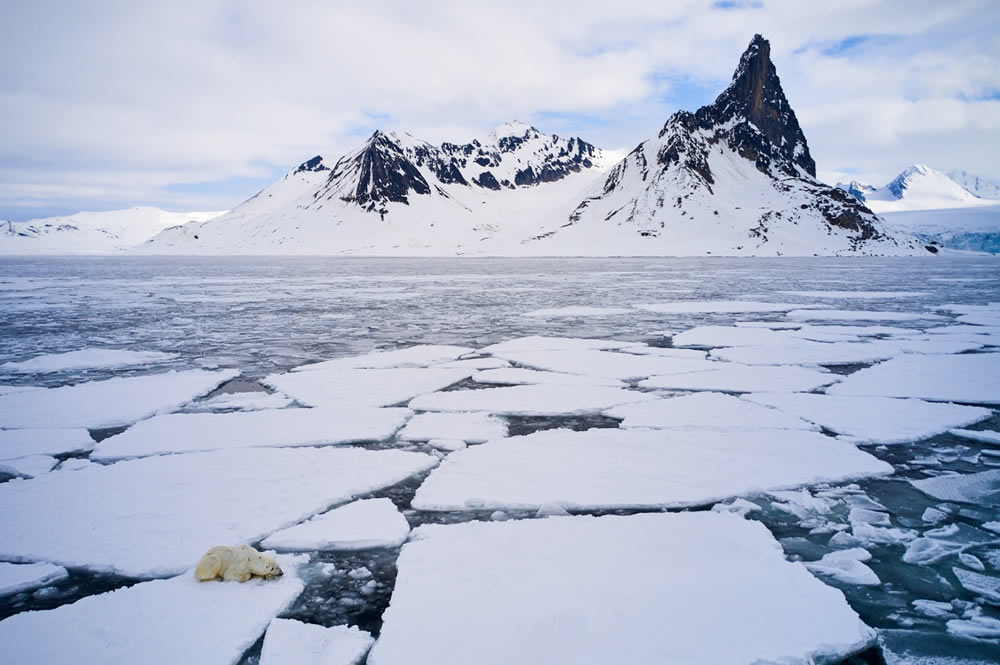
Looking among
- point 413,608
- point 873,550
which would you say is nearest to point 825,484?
point 873,550

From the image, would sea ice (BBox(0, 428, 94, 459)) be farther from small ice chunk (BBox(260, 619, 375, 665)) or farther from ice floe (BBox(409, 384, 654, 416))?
small ice chunk (BBox(260, 619, 375, 665))

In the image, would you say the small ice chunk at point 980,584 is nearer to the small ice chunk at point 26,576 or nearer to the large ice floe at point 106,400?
the small ice chunk at point 26,576

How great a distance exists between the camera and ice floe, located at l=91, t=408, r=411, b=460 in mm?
5270

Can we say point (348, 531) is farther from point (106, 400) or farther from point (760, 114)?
point (760, 114)

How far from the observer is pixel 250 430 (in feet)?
18.6

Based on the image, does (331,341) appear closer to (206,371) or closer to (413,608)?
(206,371)

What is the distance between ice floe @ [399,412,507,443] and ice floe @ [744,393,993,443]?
3160mm

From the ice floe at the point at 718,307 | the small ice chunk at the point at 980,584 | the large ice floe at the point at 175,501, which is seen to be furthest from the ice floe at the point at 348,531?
the ice floe at the point at 718,307

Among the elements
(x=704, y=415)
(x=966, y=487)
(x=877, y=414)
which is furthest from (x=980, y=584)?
(x=877, y=414)

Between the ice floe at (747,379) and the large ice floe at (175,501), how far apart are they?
3878mm

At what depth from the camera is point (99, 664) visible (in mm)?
2492

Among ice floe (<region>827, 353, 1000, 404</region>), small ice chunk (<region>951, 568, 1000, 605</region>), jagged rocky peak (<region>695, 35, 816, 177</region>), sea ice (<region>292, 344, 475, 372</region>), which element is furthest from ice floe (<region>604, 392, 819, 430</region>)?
jagged rocky peak (<region>695, 35, 816, 177</region>)

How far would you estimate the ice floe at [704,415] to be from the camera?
5695 mm

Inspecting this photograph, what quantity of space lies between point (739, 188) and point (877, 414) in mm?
120343
